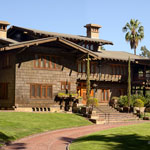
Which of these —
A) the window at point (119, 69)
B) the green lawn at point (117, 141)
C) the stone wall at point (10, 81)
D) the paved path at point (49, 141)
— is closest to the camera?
the green lawn at point (117, 141)

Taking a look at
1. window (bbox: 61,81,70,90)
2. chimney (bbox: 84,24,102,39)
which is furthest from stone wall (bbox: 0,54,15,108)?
chimney (bbox: 84,24,102,39)

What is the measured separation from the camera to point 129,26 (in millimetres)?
71062

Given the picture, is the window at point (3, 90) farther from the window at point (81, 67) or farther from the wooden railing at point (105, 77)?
the window at point (81, 67)

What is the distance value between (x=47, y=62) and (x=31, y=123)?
12.4m

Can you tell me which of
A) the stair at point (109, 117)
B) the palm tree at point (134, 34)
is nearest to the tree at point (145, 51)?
the palm tree at point (134, 34)

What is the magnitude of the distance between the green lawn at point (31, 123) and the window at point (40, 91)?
5578 millimetres

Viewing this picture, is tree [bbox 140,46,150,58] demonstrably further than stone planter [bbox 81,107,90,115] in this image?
Yes

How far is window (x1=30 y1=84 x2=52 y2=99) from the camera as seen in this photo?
37.4m

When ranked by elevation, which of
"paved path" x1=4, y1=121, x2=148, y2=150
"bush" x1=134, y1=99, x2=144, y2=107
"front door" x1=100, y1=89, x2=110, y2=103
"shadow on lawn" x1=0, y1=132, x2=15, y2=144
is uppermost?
"front door" x1=100, y1=89, x2=110, y2=103

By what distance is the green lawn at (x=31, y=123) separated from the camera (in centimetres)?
2291

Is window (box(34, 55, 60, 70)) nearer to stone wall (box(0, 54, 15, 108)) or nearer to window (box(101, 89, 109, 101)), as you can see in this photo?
stone wall (box(0, 54, 15, 108))

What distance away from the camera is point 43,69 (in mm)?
38125

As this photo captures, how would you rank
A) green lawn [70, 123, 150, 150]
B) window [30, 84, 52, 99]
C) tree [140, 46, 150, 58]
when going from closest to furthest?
green lawn [70, 123, 150, 150], window [30, 84, 52, 99], tree [140, 46, 150, 58]

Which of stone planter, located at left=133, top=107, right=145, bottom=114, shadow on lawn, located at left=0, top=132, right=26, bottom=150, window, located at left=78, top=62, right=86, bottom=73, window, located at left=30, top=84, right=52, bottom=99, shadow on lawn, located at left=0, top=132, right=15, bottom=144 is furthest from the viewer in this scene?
window, located at left=78, top=62, right=86, bottom=73
